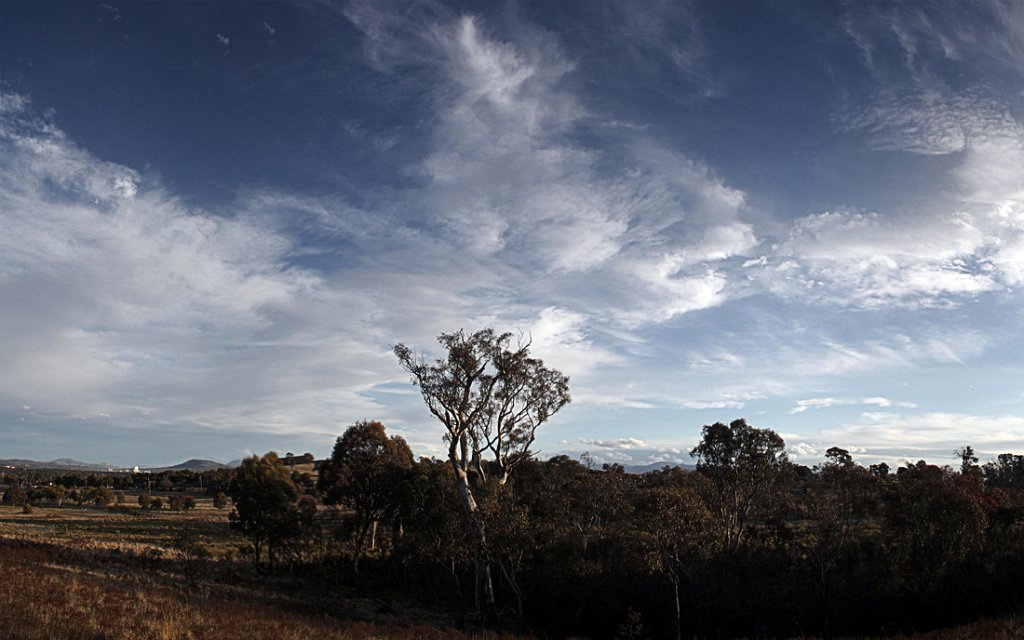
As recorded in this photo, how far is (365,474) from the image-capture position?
42906 millimetres

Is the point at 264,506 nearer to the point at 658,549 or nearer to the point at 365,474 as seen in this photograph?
the point at 365,474

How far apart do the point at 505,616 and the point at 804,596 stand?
17485 mm

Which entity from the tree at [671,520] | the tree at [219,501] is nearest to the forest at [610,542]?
the tree at [671,520]

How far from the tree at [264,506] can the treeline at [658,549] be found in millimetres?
97

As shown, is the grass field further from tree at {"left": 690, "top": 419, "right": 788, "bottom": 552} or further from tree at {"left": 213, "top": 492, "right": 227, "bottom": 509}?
tree at {"left": 213, "top": 492, "right": 227, "bottom": 509}

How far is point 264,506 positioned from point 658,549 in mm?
26444

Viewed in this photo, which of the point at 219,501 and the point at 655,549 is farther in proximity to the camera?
the point at 219,501

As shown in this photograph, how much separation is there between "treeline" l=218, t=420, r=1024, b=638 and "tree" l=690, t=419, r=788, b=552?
0.18 metres

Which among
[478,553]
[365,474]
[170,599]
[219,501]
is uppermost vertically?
[365,474]

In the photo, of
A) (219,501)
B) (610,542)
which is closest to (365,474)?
(610,542)

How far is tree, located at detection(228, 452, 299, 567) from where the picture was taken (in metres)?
41.9

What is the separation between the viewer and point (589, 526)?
42.7 m

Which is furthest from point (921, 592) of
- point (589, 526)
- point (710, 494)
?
point (589, 526)

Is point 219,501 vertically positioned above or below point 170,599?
below
